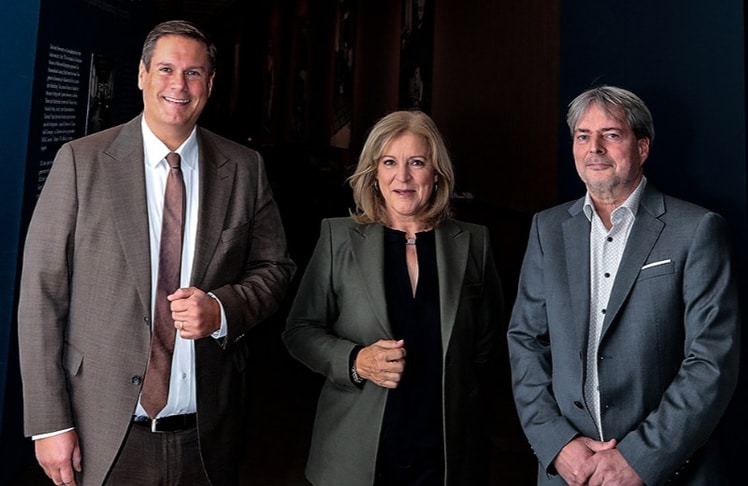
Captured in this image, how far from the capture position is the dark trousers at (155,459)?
1929mm

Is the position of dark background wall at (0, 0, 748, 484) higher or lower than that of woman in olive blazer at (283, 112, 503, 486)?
higher

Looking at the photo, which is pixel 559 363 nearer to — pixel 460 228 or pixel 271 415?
pixel 460 228

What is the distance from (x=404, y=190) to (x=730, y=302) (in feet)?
3.17

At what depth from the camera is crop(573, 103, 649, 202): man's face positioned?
1.93 metres

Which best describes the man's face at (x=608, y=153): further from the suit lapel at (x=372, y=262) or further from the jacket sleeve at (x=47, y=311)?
the jacket sleeve at (x=47, y=311)

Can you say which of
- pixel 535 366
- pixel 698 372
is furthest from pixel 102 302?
pixel 698 372

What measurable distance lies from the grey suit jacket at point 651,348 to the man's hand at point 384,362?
38 centimetres

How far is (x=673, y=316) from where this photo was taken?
1.85 meters

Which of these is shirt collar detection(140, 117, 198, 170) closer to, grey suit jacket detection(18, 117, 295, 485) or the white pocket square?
grey suit jacket detection(18, 117, 295, 485)

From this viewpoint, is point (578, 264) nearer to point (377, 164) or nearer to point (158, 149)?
point (377, 164)

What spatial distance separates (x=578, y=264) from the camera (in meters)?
1.98

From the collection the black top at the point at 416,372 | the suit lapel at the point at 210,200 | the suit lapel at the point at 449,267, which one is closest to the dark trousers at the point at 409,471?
the black top at the point at 416,372

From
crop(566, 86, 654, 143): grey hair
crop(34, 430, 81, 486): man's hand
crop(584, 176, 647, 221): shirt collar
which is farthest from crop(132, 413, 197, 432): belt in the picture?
crop(566, 86, 654, 143): grey hair

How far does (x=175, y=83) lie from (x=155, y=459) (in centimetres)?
106
